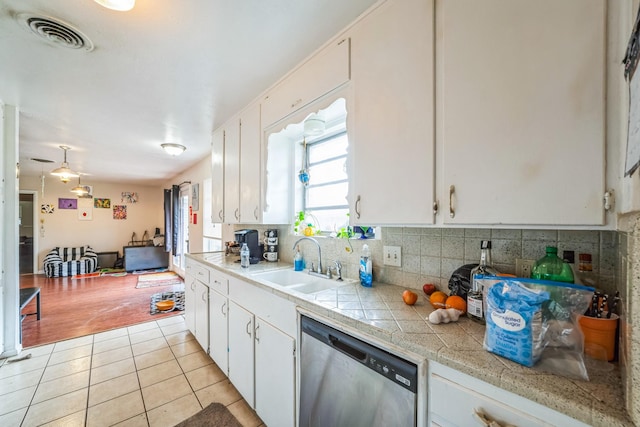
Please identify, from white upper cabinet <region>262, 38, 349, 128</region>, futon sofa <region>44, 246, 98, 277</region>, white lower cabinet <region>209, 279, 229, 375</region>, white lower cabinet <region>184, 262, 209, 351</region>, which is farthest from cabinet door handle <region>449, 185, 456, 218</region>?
futon sofa <region>44, 246, 98, 277</region>

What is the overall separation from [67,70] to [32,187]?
6.55 metres

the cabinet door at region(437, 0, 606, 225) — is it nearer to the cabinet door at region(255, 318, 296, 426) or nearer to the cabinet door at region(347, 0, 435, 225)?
the cabinet door at region(347, 0, 435, 225)

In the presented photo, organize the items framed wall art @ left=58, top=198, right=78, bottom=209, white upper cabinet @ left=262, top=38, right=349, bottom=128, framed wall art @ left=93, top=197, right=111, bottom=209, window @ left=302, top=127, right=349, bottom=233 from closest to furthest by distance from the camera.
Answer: white upper cabinet @ left=262, top=38, right=349, bottom=128 → window @ left=302, top=127, right=349, bottom=233 → framed wall art @ left=58, top=198, right=78, bottom=209 → framed wall art @ left=93, top=197, right=111, bottom=209

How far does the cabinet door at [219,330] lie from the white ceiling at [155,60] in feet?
5.57

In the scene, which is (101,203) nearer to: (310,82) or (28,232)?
(28,232)

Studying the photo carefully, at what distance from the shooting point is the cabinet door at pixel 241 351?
1.67 metres

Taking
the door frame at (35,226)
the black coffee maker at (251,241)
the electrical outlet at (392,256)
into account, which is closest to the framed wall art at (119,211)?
the door frame at (35,226)

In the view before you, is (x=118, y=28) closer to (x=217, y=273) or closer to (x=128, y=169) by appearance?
(x=217, y=273)

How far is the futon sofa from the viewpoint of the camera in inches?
222

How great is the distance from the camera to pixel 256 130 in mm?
2244

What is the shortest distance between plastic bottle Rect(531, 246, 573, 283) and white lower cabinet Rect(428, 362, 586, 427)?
49 cm

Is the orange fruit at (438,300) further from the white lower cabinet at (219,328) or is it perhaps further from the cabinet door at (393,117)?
the white lower cabinet at (219,328)

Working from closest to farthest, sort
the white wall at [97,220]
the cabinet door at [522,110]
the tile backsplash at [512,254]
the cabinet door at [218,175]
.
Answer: the tile backsplash at [512,254], the cabinet door at [522,110], the cabinet door at [218,175], the white wall at [97,220]

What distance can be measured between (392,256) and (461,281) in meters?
0.43
